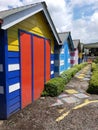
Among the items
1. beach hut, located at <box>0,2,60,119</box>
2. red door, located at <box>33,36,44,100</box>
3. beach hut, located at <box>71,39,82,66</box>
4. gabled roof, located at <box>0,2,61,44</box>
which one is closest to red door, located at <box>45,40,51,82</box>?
beach hut, located at <box>0,2,60,119</box>

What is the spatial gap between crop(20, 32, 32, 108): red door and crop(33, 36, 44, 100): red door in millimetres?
503

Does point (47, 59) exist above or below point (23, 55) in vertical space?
below

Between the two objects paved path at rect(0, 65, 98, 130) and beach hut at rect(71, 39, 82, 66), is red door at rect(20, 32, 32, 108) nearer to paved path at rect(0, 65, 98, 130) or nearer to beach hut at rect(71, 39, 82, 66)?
paved path at rect(0, 65, 98, 130)

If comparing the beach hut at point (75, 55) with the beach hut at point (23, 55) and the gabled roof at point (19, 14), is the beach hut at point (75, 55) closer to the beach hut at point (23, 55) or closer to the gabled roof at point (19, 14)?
the beach hut at point (23, 55)

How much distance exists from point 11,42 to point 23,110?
2.48 metres

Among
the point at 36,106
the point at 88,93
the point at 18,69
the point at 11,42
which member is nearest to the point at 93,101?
the point at 88,93

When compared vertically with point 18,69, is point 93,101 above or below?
below

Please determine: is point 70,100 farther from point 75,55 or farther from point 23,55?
point 75,55

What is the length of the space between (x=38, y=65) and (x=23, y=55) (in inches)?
60.8

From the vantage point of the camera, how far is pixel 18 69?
5.88 m

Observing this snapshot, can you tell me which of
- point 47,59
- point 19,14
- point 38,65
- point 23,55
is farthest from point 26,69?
point 47,59

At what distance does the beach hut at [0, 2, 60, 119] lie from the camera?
A: 517cm

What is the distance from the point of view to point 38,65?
7.61 m

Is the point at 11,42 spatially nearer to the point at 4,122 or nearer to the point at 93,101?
the point at 4,122
